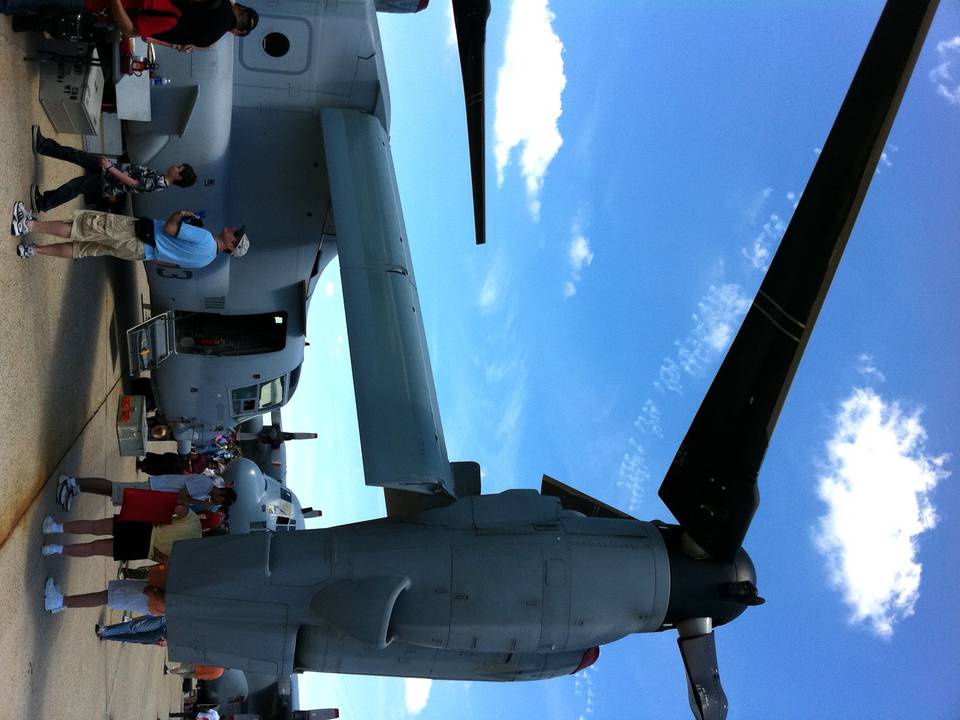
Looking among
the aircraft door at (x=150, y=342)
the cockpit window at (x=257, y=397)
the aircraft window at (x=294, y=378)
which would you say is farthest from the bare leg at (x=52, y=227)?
the aircraft window at (x=294, y=378)

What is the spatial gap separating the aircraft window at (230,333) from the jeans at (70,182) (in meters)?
4.50

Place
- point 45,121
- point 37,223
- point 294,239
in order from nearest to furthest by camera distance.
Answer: point 37,223 < point 45,121 < point 294,239

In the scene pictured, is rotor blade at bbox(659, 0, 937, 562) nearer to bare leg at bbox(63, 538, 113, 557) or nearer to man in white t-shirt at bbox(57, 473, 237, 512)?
man in white t-shirt at bbox(57, 473, 237, 512)

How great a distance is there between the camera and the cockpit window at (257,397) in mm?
13289

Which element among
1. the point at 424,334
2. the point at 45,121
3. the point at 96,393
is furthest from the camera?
the point at 96,393

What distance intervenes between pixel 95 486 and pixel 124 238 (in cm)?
323

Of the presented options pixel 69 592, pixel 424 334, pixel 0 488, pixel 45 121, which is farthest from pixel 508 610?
pixel 45 121

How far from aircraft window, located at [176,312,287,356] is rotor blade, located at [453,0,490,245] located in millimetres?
4441

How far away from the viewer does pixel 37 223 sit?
6.79 meters

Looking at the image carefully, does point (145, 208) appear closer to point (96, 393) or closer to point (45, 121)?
point (96, 393)

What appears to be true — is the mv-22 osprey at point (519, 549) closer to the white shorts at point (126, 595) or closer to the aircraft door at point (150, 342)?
the white shorts at point (126, 595)

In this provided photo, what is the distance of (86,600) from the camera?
7609 mm

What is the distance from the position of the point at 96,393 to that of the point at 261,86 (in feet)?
15.4

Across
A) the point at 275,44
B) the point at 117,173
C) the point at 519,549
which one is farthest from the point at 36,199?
the point at 519,549
